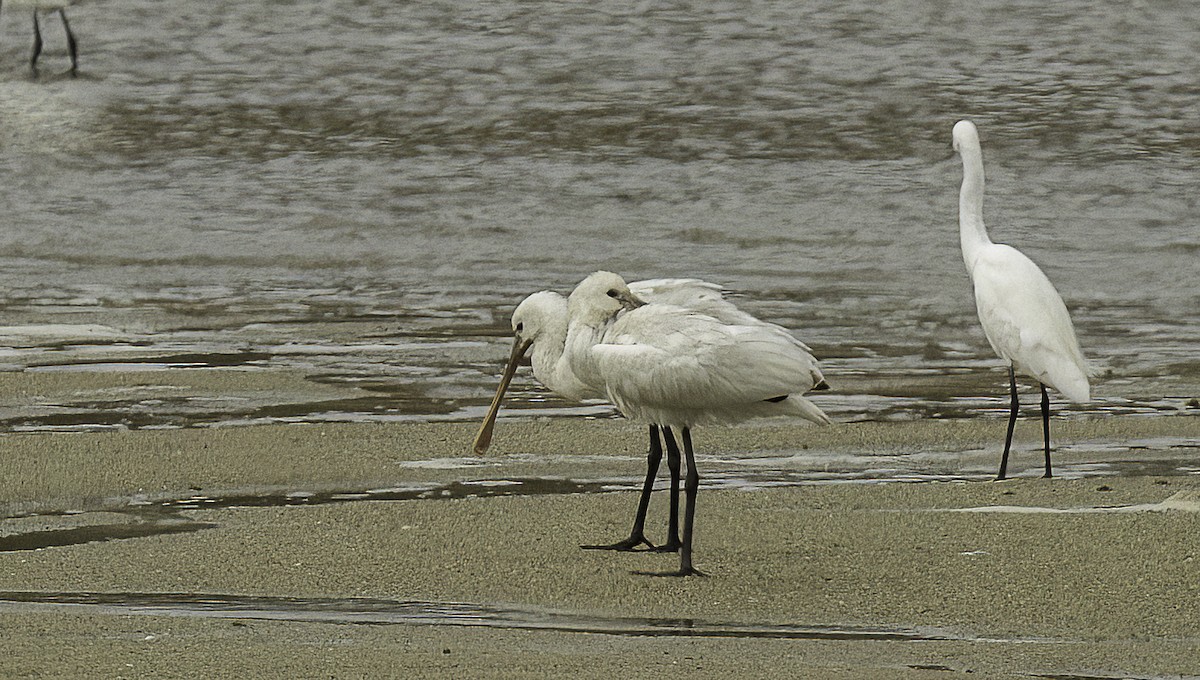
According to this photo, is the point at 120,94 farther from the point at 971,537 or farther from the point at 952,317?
the point at 971,537

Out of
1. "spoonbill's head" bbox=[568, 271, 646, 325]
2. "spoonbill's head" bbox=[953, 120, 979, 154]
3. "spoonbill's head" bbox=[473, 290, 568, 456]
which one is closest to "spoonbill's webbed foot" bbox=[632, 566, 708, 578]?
"spoonbill's head" bbox=[568, 271, 646, 325]

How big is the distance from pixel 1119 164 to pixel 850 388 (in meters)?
9.52

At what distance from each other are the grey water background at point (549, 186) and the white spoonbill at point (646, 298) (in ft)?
6.77

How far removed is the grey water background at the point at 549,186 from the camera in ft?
37.5

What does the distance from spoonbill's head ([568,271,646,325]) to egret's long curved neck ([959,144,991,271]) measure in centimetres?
303

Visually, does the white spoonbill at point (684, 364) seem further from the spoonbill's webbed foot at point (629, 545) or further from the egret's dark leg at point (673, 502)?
the spoonbill's webbed foot at point (629, 545)

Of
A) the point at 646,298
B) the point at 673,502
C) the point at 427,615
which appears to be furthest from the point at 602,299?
the point at 427,615

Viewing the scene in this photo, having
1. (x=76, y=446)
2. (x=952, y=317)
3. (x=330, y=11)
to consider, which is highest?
(x=76, y=446)

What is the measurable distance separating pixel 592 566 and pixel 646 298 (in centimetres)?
113

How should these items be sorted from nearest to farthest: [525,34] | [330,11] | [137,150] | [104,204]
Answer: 1. [104,204]
2. [137,150]
3. [525,34]
4. [330,11]

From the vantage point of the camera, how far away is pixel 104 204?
17703mm

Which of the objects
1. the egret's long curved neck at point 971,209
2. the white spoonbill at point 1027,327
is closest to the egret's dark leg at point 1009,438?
the white spoonbill at point 1027,327

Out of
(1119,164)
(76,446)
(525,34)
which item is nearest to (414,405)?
(76,446)

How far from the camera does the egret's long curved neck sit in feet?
33.0
